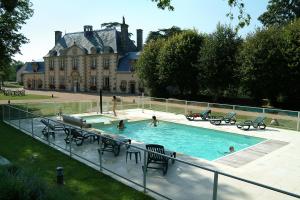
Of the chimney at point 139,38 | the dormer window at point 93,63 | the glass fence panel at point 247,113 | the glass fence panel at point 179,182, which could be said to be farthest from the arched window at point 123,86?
the glass fence panel at point 179,182

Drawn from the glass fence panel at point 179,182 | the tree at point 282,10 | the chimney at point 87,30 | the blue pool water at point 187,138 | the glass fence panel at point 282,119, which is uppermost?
the tree at point 282,10

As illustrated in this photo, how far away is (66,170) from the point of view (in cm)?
1109

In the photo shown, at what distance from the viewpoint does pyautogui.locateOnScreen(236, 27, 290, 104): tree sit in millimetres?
30078

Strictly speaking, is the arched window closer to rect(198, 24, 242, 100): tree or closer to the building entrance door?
the building entrance door

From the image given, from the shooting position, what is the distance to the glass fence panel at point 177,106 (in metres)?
26.5

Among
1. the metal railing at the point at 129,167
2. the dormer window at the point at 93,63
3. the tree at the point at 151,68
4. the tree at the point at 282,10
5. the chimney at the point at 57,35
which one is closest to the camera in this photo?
the metal railing at the point at 129,167

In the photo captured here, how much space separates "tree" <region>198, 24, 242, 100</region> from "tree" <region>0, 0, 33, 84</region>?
20515 millimetres

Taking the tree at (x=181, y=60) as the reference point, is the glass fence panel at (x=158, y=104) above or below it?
below

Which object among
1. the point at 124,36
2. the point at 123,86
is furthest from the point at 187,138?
the point at 124,36

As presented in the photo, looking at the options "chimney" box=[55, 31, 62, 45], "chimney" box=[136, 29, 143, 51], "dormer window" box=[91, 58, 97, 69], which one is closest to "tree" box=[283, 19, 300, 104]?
"chimney" box=[136, 29, 143, 51]

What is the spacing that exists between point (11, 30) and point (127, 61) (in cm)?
2754

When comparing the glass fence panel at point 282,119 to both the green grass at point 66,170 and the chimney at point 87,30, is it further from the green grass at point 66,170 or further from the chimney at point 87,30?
the chimney at point 87,30

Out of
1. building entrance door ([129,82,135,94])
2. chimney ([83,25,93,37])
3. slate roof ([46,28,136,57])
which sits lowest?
building entrance door ([129,82,135,94])

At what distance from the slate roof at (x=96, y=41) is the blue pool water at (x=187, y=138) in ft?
122
